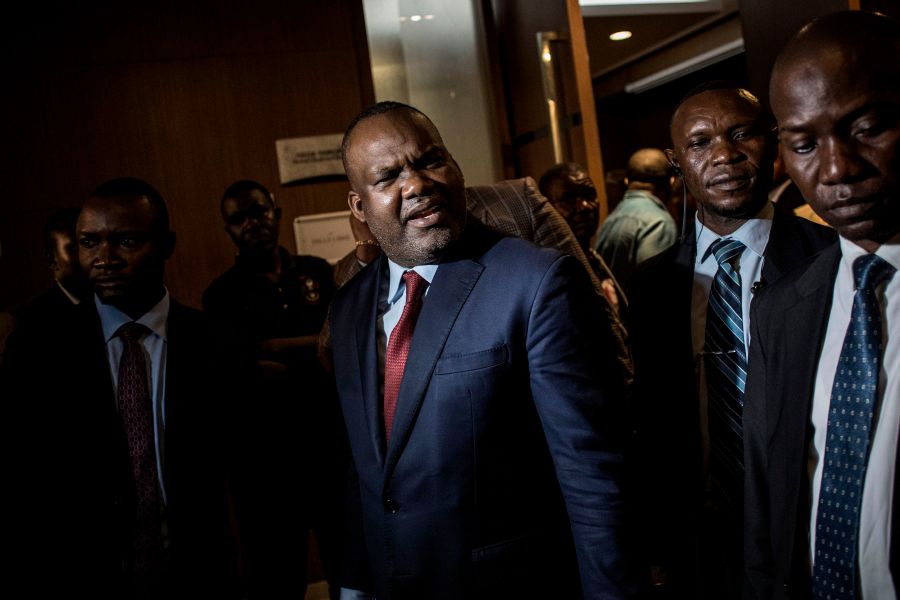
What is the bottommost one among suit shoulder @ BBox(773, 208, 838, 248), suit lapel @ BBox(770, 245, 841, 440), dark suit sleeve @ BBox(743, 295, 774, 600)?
dark suit sleeve @ BBox(743, 295, 774, 600)

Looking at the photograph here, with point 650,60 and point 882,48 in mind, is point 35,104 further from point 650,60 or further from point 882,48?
point 650,60

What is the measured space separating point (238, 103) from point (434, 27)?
1.47 metres

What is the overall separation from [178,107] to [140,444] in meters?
3.07

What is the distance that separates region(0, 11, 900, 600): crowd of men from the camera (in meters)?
→ 1.15

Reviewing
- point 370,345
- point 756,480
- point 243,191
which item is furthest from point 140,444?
point 243,191

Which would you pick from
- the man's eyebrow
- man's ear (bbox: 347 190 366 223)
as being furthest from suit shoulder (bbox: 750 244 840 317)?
man's ear (bbox: 347 190 366 223)

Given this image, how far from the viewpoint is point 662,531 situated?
6.36ft

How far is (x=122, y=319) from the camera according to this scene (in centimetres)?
196

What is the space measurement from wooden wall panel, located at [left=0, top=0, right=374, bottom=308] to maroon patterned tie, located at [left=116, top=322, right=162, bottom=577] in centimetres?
260

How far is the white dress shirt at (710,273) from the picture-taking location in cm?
178

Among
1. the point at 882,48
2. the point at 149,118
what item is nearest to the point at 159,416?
the point at 882,48

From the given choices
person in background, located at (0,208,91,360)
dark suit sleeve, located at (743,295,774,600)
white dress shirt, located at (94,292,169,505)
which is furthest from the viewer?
person in background, located at (0,208,91,360)

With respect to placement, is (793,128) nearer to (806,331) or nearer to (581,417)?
(806,331)

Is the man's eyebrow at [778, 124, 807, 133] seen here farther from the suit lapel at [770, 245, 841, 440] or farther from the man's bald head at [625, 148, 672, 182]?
the man's bald head at [625, 148, 672, 182]
